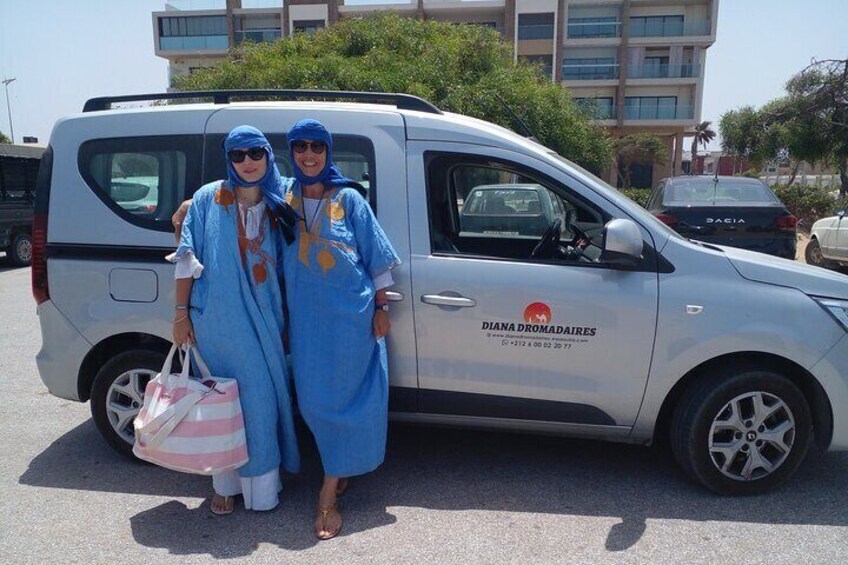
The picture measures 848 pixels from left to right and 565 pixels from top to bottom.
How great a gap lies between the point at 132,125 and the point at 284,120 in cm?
89

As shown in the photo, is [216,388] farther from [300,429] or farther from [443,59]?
[443,59]

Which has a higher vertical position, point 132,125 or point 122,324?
point 132,125

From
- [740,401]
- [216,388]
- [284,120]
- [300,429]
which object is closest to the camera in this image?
[216,388]

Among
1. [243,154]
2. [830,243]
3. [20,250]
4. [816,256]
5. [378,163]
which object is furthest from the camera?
[20,250]

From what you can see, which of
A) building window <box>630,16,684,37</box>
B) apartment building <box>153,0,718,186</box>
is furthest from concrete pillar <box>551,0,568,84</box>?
building window <box>630,16,684,37</box>

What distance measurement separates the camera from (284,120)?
3584 millimetres

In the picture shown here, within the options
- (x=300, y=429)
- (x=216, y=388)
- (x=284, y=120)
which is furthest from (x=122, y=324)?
(x=284, y=120)

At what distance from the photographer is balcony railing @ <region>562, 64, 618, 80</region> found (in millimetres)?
43469

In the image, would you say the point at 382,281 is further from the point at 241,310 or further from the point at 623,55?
the point at 623,55

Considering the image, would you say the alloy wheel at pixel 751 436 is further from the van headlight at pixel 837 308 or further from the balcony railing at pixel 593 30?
the balcony railing at pixel 593 30

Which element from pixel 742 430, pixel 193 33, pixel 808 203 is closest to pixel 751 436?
pixel 742 430

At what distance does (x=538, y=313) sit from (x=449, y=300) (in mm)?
452

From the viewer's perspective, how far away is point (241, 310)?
315cm

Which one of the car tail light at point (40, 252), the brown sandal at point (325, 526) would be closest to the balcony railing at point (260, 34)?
the car tail light at point (40, 252)
